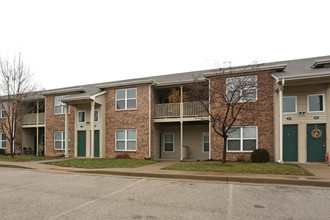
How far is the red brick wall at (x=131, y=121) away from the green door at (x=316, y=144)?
33.7 feet

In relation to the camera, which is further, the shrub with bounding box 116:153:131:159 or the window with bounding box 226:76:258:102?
the shrub with bounding box 116:153:131:159

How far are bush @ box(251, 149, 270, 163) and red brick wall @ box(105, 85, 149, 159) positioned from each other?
7361 mm

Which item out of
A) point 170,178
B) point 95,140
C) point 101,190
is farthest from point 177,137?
point 101,190

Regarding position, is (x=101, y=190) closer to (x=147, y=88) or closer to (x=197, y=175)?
(x=197, y=175)

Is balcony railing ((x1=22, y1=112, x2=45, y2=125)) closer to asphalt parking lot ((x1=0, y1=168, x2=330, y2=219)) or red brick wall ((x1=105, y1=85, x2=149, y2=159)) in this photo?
red brick wall ((x1=105, y1=85, x2=149, y2=159))

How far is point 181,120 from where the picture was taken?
16078 millimetres

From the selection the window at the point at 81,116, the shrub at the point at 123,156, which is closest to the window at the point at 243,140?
the shrub at the point at 123,156

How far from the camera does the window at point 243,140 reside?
45.0 ft

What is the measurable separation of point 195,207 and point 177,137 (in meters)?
13.3

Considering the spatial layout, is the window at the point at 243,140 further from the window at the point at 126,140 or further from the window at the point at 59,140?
the window at the point at 59,140

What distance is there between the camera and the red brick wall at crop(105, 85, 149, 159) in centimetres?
1647

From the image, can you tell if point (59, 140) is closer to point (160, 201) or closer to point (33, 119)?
point (33, 119)

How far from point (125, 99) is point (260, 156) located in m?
10.4

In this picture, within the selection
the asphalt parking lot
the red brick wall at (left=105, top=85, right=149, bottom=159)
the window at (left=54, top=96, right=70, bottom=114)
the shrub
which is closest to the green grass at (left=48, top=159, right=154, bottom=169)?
the red brick wall at (left=105, top=85, right=149, bottom=159)
